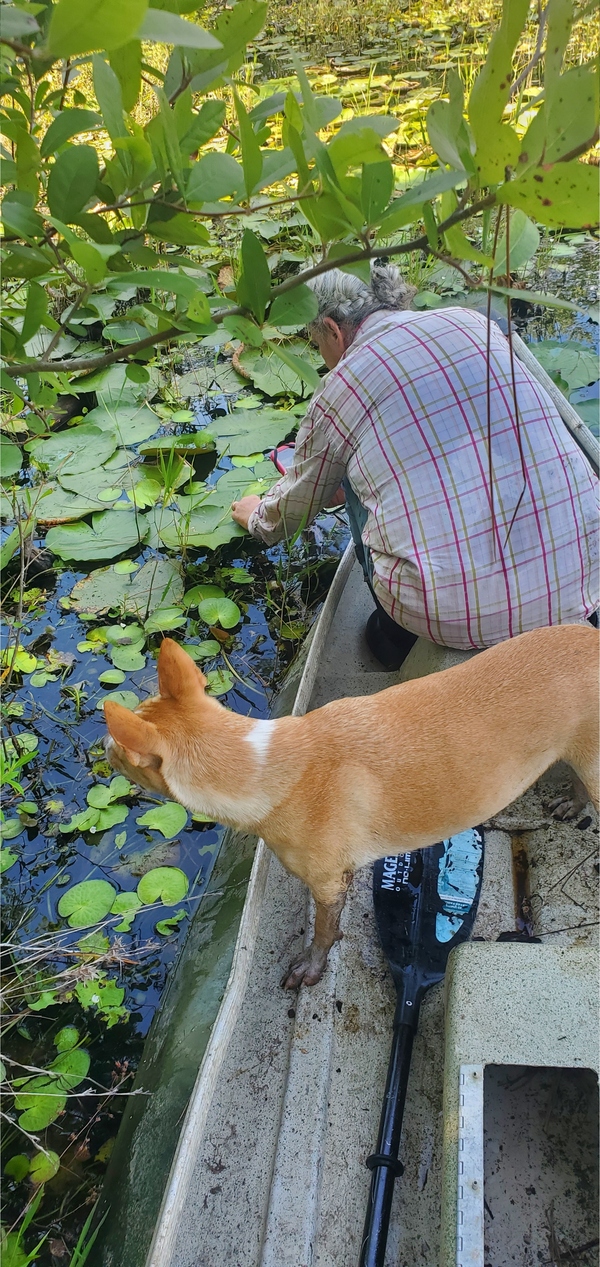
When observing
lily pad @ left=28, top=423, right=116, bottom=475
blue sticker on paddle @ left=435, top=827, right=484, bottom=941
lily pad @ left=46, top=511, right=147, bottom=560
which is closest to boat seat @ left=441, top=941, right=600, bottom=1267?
blue sticker on paddle @ left=435, top=827, right=484, bottom=941

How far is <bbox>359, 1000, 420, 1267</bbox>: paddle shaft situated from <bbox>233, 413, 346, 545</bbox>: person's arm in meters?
1.82

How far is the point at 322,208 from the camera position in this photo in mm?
915

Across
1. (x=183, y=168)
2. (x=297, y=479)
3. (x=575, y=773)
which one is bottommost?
(x=575, y=773)

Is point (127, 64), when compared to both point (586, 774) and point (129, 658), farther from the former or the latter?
point (129, 658)

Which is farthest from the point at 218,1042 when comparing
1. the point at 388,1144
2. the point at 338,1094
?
the point at 388,1144

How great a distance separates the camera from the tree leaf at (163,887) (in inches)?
103

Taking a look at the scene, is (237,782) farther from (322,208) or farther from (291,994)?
(322,208)

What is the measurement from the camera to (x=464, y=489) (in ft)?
8.00

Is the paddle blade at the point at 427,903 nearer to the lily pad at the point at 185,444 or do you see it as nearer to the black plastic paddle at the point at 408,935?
the black plastic paddle at the point at 408,935

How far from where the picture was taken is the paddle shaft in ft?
5.48

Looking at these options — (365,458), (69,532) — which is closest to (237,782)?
(365,458)

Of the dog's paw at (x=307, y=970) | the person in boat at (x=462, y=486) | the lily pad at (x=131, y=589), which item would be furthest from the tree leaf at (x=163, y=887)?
the lily pad at (x=131, y=589)

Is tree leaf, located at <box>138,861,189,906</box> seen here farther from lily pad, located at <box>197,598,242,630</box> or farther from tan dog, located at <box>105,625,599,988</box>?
lily pad, located at <box>197,598,242,630</box>

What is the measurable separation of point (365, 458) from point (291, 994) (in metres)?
1.67
